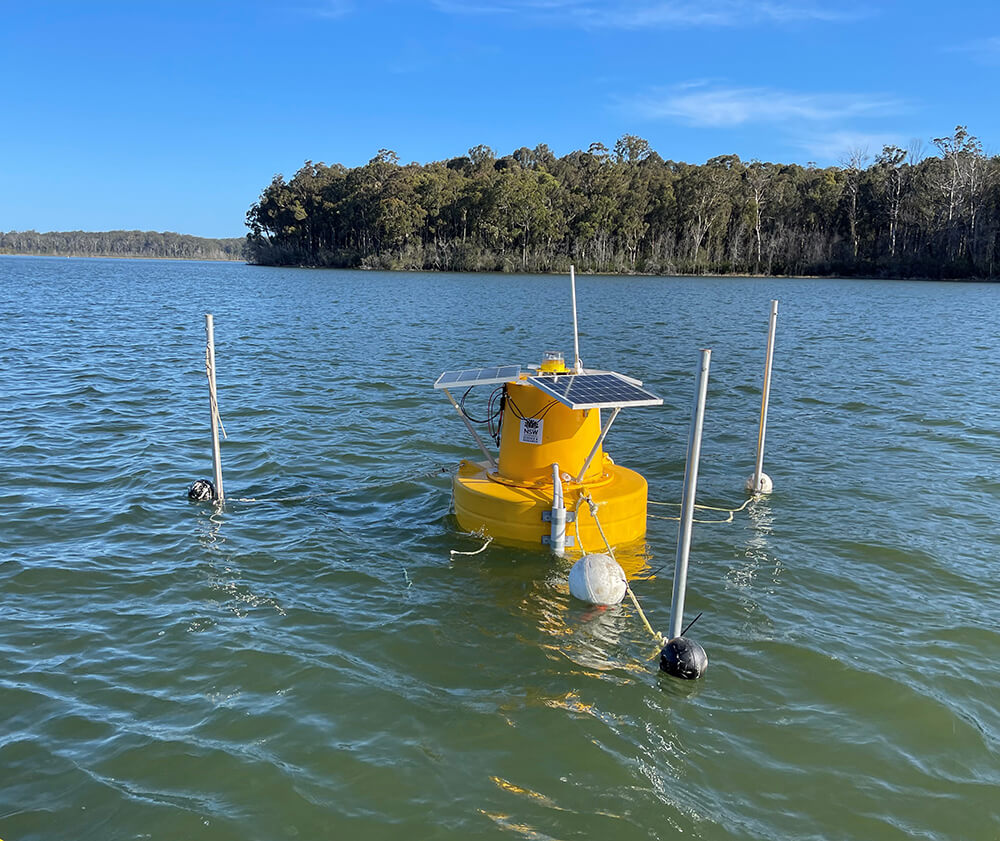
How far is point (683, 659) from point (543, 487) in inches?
136

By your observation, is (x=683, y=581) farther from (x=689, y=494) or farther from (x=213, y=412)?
(x=213, y=412)

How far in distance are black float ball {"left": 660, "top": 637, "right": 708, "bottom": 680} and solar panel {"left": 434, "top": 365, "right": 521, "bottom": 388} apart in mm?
3946

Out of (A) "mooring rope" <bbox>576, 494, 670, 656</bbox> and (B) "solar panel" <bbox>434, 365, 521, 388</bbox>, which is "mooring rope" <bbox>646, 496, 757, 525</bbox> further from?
(B) "solar panel" <bbox>434, 365, 521, 388</bbox>

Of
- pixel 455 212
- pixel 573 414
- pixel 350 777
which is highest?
pixel 455 212

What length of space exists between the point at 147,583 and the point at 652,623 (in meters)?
5.72

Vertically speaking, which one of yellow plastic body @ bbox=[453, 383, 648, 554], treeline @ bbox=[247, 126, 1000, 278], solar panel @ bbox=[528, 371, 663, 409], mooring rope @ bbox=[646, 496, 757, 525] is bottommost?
→ mooring rope @ bbox=[646, 496, 757, 525]

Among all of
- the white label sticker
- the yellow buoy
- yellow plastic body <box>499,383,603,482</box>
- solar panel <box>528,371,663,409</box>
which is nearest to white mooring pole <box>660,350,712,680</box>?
solar panel <box>528,371,663,409</box>

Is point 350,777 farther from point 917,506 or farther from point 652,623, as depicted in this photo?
point 917,506

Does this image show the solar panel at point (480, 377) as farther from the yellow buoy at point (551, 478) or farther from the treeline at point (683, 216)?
the treeline at point (683, 216)

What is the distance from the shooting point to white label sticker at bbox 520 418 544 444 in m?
9.71

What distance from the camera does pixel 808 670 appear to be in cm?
704

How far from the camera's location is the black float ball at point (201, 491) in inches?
448

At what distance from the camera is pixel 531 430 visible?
977 centimetres

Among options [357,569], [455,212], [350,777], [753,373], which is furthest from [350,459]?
[455,212]
